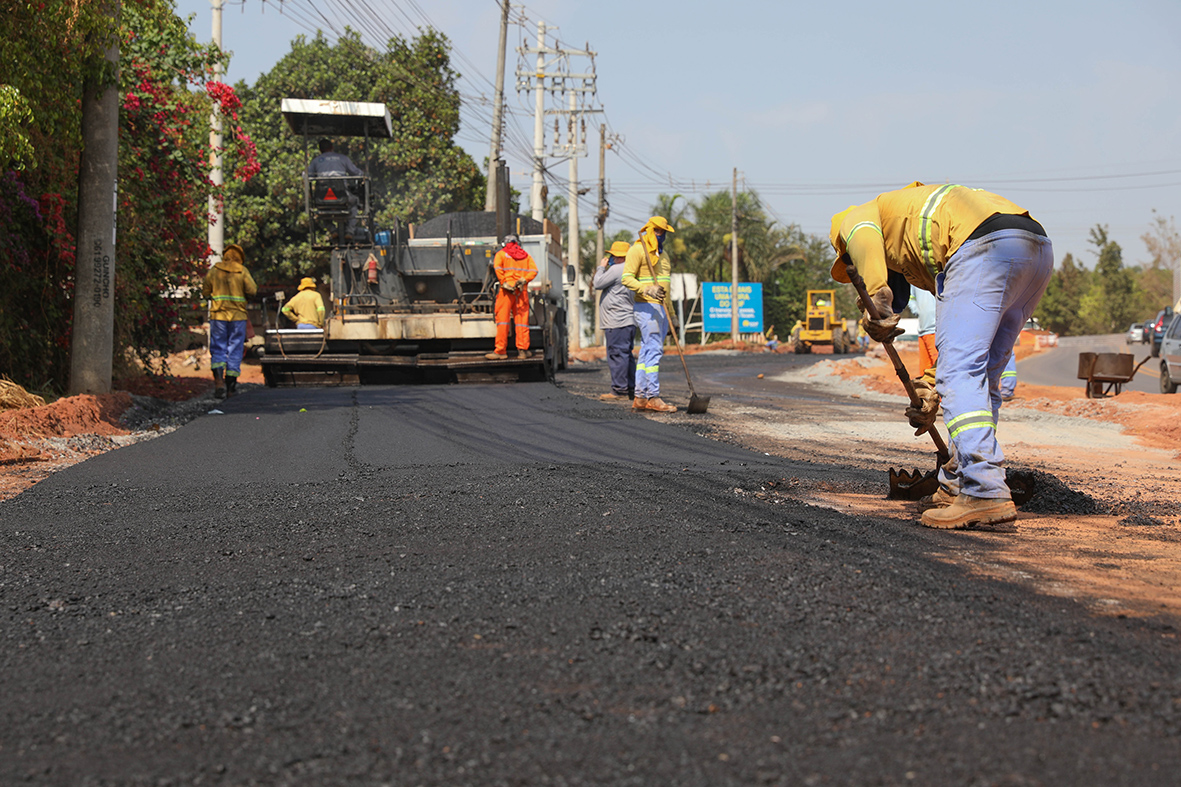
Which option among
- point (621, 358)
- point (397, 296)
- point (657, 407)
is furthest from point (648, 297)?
point (397, 296)

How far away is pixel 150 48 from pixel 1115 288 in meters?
84.0

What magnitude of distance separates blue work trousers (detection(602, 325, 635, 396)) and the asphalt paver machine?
2.24m

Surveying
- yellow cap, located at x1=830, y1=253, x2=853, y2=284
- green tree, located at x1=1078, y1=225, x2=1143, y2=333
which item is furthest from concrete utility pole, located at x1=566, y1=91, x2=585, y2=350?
green tree, located at x1=1078, y1=225, x2=1143, y2=333

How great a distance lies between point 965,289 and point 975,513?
0.88m

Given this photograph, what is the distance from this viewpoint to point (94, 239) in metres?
9.15

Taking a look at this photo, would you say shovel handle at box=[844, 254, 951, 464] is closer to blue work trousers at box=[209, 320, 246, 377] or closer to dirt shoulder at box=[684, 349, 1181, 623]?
dirt shoulder at box=[684, 349, 1181, 623]

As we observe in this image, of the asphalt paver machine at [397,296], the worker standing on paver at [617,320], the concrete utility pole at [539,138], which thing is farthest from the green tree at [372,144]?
the worker standing on paver at [617,320]

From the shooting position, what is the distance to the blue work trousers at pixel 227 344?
11.8m

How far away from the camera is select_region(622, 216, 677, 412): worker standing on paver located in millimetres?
9422

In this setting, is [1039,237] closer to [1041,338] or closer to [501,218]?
[501,218]

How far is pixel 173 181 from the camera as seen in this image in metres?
11.6

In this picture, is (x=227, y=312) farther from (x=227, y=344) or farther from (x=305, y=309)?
(x=305, y=309)

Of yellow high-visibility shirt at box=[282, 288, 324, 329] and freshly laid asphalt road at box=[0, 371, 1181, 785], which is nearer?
freshly laid asphalt road at box=[0, 371, 1181, 785]

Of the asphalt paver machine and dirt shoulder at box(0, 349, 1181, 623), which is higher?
the asphalt paver machine
